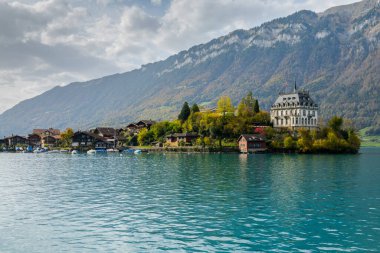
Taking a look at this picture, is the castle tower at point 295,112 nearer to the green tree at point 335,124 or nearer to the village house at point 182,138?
the green tree at point 335,124

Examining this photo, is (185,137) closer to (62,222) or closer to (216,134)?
(216,134)

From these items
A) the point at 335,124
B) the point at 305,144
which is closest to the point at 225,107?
the point at 305,144

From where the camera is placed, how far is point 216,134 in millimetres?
168250

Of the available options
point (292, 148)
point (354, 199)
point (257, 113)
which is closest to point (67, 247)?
point (354, 199)

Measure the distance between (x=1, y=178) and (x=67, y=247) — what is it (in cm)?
5082

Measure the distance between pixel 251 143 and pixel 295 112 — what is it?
41.6 metres

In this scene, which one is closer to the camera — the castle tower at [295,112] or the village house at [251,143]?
the village house at [251,143]

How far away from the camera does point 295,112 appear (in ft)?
620

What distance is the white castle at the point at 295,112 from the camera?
188 metres

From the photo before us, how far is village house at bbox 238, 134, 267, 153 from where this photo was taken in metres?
157

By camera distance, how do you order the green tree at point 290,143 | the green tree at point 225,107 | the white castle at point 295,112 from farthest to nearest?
the white castle at point 295,112
the green tree at point 225,107
the green tree at point 290,143

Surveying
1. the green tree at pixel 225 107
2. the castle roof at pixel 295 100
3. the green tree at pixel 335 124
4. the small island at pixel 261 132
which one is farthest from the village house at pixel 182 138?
the green tree at pixel 335 124

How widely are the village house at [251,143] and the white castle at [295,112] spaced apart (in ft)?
99.0

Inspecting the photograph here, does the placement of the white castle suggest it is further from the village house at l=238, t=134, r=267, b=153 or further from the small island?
the village house at l=238, t=134, r=267, b=153
